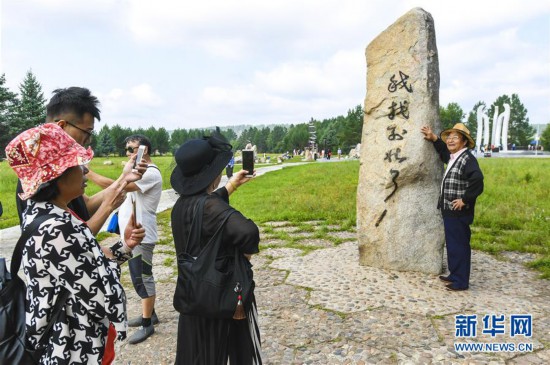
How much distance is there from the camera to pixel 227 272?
2.12 m

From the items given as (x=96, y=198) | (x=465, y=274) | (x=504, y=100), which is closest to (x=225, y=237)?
(x=96, y=198)

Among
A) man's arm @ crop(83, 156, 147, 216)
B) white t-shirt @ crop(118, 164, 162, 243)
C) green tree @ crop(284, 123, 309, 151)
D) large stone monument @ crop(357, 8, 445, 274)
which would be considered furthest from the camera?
green tree @ crop(284, 123, 309, 151)

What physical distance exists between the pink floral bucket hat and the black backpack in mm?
164

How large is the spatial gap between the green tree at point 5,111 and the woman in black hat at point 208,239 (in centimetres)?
3426

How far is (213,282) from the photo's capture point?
6.79 feet

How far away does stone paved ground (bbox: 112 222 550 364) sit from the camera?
10.1 feet

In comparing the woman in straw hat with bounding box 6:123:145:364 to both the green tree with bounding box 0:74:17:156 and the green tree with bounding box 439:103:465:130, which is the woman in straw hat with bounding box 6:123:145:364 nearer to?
the green tree with bounding box 0:74:17:156

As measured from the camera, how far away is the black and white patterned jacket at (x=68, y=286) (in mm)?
1599

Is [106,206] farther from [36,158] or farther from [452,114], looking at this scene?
[452,114]

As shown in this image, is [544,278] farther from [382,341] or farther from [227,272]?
[227,272]

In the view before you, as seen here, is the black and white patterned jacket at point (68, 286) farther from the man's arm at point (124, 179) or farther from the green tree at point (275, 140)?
the green tree at point (275, 140)

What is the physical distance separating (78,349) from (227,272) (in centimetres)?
77

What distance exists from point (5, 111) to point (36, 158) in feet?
130

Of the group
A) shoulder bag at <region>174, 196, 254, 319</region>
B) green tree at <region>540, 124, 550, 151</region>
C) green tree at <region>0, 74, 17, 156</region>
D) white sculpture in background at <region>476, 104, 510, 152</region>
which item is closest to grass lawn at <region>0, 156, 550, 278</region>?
shoulder bag at <region>174, 196, 254, 319</region>
